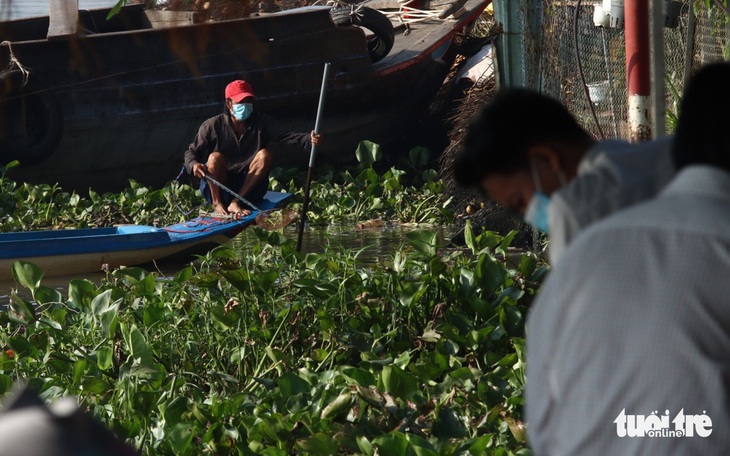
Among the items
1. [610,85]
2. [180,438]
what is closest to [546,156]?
[180,438]

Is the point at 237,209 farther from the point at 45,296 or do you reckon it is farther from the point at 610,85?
the point at 45,296

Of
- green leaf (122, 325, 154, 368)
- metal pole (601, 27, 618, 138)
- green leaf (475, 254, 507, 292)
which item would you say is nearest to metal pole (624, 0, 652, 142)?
green leaf (475, 254, 507, 292)

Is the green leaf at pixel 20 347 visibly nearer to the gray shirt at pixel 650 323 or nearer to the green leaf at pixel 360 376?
the green leaf at pixel 360 376

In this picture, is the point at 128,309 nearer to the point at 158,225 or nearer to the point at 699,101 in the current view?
the point at 699,101

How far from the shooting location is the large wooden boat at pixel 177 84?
11.2 meters

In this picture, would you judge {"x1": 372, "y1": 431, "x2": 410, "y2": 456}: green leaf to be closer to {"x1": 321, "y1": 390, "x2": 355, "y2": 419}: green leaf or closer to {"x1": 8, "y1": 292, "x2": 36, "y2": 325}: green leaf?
{"x1": 321, "y1": 390, "x2": 355, "y2": 419}: green leaf

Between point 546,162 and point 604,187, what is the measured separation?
0.44 feet

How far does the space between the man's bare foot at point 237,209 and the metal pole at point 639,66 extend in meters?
4.84

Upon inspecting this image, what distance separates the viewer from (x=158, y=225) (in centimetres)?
1051

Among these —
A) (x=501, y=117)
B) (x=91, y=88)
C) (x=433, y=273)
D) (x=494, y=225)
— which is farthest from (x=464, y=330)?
(x=91, y=88)

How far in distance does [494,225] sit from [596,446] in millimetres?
7040

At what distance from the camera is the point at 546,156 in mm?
2123

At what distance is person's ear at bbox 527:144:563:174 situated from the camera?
2.12 m

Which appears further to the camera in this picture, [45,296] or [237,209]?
[237,209]
